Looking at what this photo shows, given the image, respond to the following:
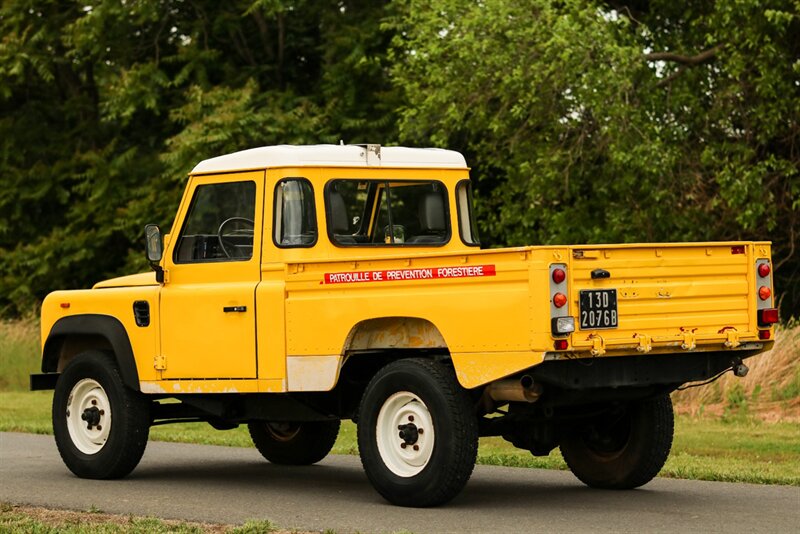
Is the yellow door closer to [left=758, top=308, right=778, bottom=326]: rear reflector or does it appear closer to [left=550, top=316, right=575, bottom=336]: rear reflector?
[left=550, top=316, right=575, bottom=336]: rear reflector

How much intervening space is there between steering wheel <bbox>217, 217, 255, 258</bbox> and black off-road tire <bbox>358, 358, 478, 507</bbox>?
1786 millimetres

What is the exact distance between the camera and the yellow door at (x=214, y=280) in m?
12.1

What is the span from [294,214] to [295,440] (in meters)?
2.79

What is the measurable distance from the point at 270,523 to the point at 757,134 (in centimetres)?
1749

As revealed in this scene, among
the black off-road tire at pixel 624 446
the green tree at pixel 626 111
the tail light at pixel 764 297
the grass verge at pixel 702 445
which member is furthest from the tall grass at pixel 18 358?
the tail light at pixel 764 297

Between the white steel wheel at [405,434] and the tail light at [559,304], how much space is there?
4.00 feet

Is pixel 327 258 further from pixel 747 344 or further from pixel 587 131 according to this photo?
pixel 587 131

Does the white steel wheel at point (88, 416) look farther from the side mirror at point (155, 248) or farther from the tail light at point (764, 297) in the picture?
the tail light at point (764, 297)

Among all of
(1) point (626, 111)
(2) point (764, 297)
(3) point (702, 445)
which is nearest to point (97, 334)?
(2) point (764, 297)

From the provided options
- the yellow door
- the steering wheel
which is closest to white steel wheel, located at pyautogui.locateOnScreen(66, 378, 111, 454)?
the yellow door

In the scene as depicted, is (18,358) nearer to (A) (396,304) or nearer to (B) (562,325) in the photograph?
(A) (396,304)

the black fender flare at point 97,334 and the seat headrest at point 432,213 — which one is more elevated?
the seat headrest at point 432,213

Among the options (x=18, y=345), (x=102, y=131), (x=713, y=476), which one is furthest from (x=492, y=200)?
(x=713, y=476)

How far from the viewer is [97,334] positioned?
13328 mm
